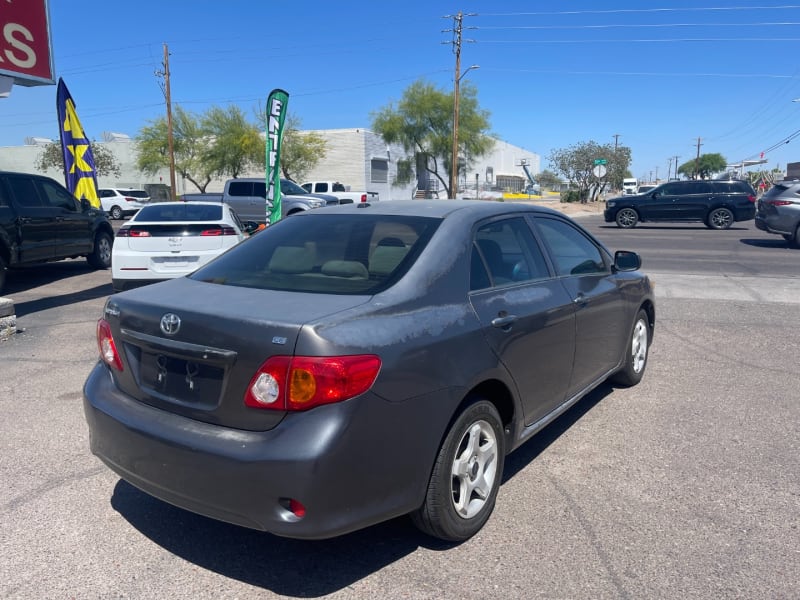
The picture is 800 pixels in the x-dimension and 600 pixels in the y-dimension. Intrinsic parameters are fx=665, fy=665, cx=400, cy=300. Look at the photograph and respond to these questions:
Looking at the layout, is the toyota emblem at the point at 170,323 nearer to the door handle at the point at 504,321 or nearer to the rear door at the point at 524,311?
the rear door at the point at 524,311

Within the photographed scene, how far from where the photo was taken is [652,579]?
296cm

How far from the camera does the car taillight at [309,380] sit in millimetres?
2615

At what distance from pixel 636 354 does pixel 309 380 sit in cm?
390

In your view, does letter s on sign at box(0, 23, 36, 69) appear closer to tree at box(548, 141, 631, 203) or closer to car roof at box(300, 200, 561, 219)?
Answer: car roof at box(300, 200, 561, 219)

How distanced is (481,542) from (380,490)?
2.64 feet

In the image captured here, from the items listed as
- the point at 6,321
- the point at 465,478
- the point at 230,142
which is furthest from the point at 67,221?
the point at 230,142

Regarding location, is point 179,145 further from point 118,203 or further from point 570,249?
point 570,249

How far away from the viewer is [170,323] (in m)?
2.95

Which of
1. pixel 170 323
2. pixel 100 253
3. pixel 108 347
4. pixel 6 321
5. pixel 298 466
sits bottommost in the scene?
pixel 6 321

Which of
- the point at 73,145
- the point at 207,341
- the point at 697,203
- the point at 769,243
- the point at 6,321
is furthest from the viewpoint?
the point at 697,203

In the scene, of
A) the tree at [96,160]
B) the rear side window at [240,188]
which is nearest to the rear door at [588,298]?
the rear side window at [240,188]

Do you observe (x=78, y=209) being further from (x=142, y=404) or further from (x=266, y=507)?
(x=266, y=507)

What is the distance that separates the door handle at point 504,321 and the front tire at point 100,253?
38.7ft

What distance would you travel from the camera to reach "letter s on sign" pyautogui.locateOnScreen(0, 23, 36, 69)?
363 inches
